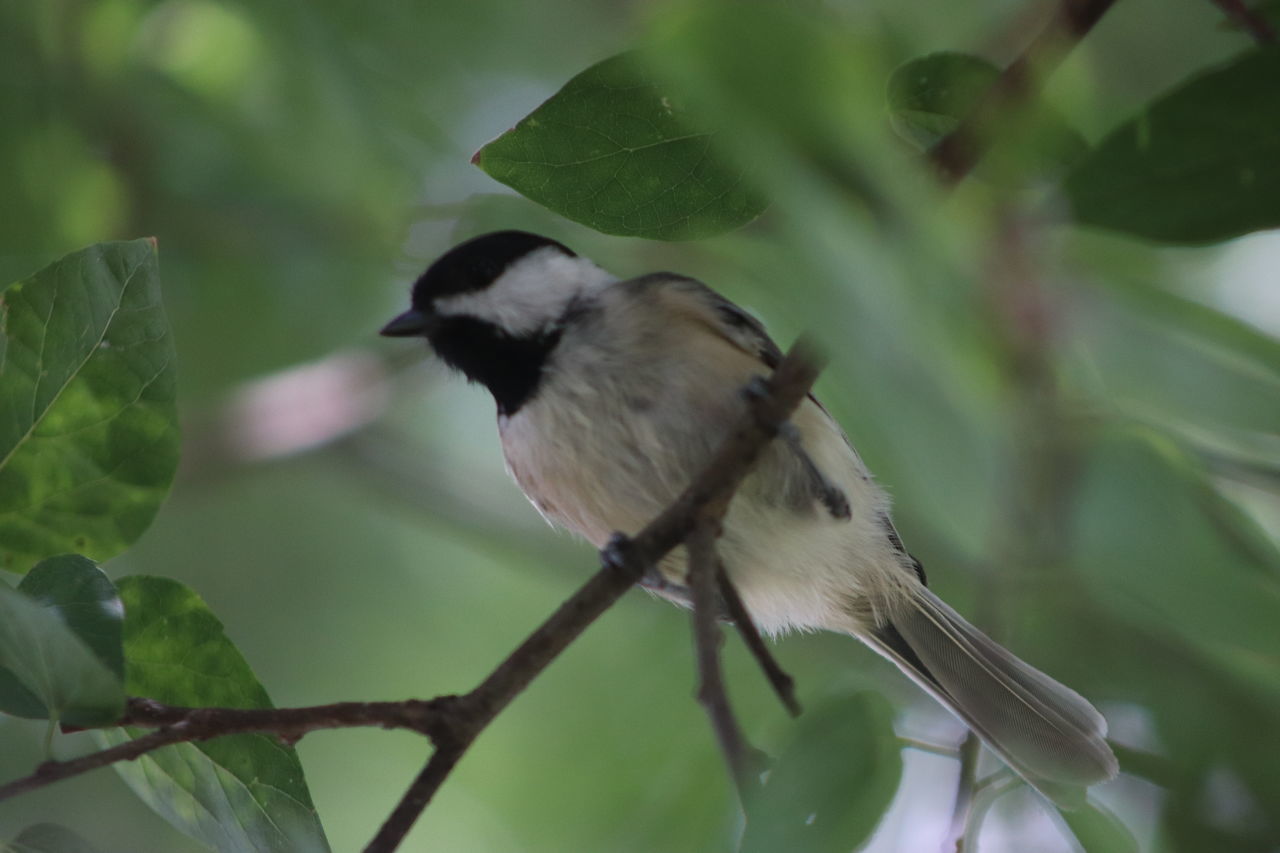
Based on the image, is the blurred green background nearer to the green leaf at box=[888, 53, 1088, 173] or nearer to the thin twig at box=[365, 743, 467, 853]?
the green leaf at box=[888, 53, 1088, 173]

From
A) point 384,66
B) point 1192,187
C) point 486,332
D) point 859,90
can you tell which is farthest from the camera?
point 384,66

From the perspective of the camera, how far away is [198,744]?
1238mm

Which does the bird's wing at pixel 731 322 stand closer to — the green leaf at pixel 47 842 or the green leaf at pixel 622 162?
the green leaf at pixel 622 162

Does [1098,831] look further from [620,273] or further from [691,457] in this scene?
[620,273]

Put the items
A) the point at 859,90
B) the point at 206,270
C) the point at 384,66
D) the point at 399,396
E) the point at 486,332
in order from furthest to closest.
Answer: the point at 399,396
the point at 206,270
the point at 384,66
the point at 486,332
the point at 859,90

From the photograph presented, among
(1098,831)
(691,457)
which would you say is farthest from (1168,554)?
(691,457)

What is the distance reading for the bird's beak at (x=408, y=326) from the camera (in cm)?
206

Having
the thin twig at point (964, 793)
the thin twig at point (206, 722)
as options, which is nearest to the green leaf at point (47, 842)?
the thin twig at point (206, 722)

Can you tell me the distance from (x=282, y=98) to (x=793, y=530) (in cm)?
115

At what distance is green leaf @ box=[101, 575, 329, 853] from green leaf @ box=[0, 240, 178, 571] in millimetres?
102

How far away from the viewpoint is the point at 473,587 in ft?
11.1

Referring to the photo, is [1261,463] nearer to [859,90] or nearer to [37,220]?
[859,90]

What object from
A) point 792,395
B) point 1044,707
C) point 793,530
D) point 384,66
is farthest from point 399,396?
point 792,395

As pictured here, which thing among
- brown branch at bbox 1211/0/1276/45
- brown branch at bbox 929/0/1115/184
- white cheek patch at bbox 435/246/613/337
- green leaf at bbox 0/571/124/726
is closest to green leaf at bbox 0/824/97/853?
green leaf at bbox 0/571/124/726
